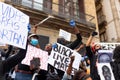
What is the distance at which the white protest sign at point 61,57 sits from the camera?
548 centimetres

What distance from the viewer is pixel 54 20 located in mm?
13281

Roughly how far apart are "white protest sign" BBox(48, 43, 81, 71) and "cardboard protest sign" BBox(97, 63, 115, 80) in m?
0.98

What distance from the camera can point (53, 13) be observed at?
13398 millimetres

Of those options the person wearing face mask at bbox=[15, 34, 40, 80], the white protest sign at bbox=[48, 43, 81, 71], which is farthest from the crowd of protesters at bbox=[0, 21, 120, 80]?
the white protest sign at bbox=[48, 43, 81, 71]

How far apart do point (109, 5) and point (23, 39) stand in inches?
618

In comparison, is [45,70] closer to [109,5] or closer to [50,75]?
[50,75]

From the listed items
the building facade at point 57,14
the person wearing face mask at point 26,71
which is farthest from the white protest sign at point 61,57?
the building facade at point 57,14

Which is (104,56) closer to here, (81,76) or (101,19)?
(81,76)

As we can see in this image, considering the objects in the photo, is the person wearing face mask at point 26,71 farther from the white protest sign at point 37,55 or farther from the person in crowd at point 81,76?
the person in crowd at point 81,76

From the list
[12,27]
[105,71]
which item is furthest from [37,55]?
[105,71]

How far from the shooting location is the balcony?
1244cm

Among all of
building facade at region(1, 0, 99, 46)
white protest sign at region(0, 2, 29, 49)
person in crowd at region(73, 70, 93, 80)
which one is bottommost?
person in crowd at region(73, 70, 93, 80)

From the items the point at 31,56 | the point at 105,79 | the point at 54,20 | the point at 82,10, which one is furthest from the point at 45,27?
the point at 105,79

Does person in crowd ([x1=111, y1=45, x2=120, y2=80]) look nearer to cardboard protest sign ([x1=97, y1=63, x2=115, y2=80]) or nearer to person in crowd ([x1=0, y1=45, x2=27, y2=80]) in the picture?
cardboard protest sign ([x1=97, y1=63, x2=115, y2=80])
